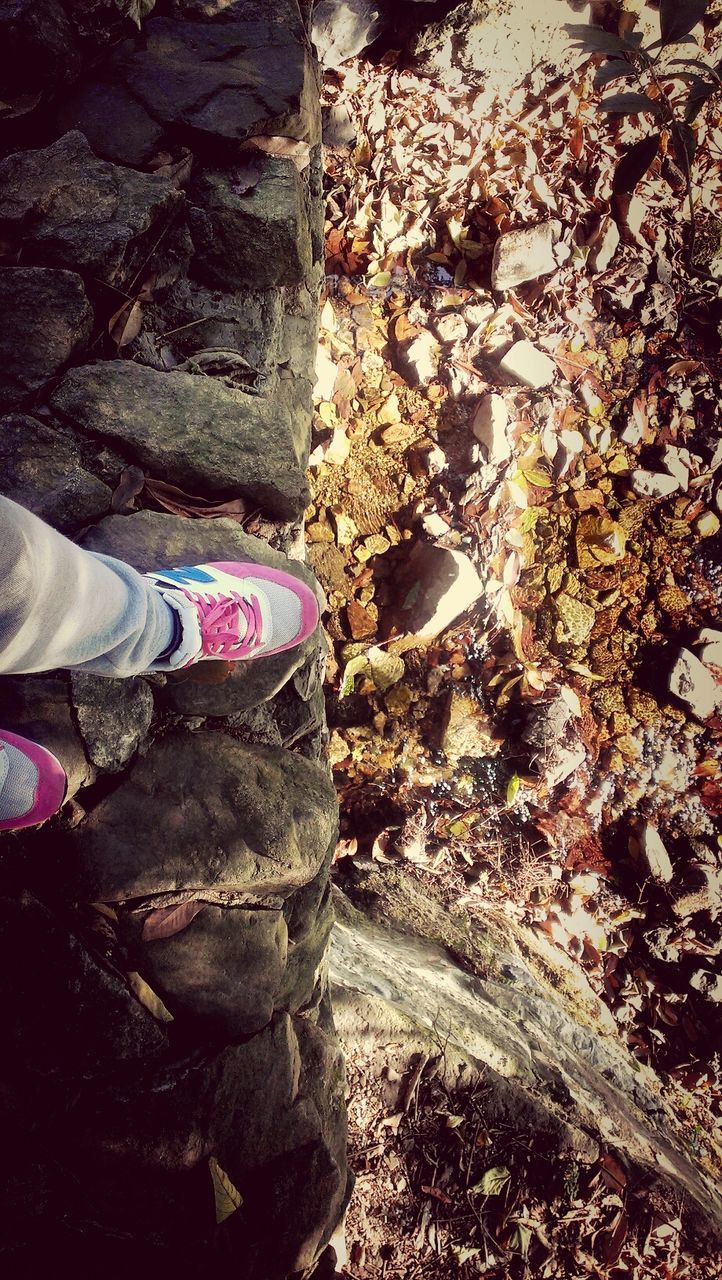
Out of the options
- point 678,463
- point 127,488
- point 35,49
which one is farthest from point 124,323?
point 678,463

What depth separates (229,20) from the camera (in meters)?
1.82

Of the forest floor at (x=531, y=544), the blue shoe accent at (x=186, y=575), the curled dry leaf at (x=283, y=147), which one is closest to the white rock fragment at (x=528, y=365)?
the forest floor at (x=531, y=544)

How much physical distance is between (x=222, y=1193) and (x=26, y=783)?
100cm

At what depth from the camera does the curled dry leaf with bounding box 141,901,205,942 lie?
1338 millimetres

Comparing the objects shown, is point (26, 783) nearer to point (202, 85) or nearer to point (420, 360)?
point (202, 85)

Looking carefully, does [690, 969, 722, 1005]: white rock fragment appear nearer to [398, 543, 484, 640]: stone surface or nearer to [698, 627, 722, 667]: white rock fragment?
[698, 627, 722, 667]: white rock fragment

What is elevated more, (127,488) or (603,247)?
(603,247)

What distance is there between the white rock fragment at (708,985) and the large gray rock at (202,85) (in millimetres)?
3429

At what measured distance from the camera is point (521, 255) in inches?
107

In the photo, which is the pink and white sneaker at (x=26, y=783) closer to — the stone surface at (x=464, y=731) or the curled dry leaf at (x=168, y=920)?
the curled dry leaf at (x=168, y=920)

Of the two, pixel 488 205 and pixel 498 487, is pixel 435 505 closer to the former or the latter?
pixel 498 487

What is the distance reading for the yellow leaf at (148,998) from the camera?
130 centimetres

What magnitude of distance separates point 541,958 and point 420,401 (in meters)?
2.45

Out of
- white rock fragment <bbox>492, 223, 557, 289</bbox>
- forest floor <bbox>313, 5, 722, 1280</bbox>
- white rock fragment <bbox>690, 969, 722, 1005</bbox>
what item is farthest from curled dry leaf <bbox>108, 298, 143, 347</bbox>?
white rock fragment <bbox>690, 969, 722, 1005</bbox>
